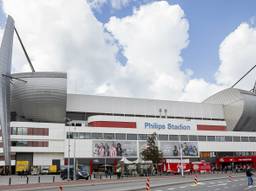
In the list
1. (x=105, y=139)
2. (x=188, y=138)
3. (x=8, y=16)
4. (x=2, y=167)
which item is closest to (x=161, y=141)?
(x=188, y=138)

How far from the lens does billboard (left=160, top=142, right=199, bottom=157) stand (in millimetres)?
95500

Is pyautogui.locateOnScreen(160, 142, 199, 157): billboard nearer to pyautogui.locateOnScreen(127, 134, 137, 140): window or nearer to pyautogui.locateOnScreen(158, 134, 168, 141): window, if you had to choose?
pyautogui.locateOnScreen(158, 134, 168, 141): window

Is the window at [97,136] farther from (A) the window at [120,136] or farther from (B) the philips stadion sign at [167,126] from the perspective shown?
(B) the philips stadion sign at [167,126]

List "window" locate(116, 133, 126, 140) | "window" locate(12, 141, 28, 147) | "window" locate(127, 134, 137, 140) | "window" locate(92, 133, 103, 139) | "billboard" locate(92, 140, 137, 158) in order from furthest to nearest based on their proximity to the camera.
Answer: "window" locate(127, 134, 137, 140)
"window" locate(116, 133, 126, 140)
"window" locate(92, 133, 103, 139)
"billboard" locate(92, 140, 137, 158)
"window" locate(12, 141, 28, 147)

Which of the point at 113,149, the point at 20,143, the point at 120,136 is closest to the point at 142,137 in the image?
the point at 120,136

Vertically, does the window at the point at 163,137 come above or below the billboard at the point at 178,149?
above

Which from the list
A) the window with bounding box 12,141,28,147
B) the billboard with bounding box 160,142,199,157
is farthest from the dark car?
the billboard with bounding box 160,142,199,157

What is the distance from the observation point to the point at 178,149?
96.6 m

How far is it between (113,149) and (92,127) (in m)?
8.02

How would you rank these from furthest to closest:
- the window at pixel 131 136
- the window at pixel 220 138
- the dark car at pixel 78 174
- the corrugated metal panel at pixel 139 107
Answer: the corrugated metal panel at pixel 139 107 → the window at pixel 220 138 → the window at pixel 131 136 → the dark car at pixel 78 174

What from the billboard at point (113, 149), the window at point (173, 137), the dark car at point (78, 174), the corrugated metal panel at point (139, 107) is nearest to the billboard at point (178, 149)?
the window at point (173, 137)

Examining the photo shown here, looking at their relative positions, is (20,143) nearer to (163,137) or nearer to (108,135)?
(108,135)

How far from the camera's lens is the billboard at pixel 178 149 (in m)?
95.5

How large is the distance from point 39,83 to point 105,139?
80.3 feet
